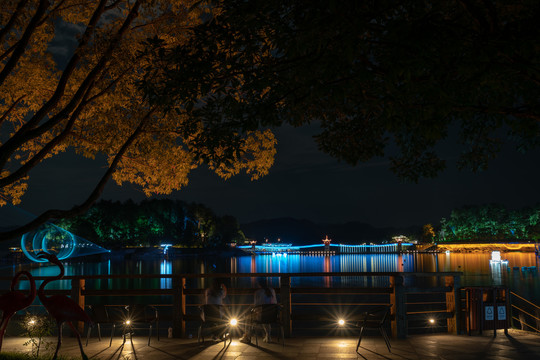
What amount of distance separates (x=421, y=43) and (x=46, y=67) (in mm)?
8634

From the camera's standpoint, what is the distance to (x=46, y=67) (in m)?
10.1

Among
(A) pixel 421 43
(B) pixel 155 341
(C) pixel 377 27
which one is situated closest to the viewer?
(A) pixel 421 43

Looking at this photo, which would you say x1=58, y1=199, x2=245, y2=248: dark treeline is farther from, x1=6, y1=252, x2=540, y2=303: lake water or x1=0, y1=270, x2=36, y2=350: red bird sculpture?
x1=0, y1=270, x2=36, y2=350: red bird sculpture

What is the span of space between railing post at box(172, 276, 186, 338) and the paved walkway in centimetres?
35

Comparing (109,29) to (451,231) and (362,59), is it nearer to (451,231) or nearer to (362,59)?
(362,59)

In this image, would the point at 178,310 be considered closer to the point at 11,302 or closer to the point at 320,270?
the point at 11,302

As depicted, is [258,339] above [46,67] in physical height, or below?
below

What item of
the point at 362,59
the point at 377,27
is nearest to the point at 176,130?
the point at 362,59

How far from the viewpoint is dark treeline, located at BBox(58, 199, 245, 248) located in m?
114

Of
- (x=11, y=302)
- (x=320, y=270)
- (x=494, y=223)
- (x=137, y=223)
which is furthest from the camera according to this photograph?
(x=494, y=223)

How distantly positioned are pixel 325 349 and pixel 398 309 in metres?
1.93

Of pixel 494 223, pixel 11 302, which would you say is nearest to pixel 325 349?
pixel 11 302

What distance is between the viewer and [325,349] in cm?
825

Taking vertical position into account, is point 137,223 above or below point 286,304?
above
